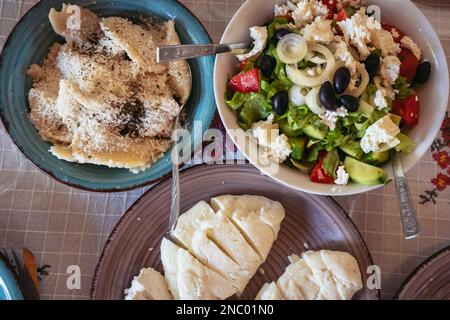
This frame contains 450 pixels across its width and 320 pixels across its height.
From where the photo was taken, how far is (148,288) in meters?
1.44

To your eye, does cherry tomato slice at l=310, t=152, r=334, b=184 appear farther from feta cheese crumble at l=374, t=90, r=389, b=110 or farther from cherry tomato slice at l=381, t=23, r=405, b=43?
cherry tomato slice at l=381, t=23, r=405, b=43

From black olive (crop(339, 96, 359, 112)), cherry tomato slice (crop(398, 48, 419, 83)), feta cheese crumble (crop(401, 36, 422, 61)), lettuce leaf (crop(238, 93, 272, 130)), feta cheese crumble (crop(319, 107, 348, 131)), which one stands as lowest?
feta cheese crumble (crop(319, 107, 348, 131))

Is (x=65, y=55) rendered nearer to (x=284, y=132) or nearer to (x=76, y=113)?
(x=76, y=113)

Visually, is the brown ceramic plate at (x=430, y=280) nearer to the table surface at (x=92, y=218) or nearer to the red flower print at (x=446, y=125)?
the table surface at (x=92, y=218)

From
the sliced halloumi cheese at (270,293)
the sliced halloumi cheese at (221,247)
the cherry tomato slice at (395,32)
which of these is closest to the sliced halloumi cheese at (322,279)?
the sliced halloumi cheese at (270,293)

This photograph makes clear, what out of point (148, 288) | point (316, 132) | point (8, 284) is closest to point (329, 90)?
point (316, 132)

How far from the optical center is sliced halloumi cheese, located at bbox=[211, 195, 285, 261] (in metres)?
1.44

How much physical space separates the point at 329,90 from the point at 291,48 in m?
0.16

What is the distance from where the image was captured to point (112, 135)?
1452 mm

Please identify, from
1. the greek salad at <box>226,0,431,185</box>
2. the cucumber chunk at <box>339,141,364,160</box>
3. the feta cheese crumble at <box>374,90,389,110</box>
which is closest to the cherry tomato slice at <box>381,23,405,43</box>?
the greek salad at <box>226,0,431,185</box>

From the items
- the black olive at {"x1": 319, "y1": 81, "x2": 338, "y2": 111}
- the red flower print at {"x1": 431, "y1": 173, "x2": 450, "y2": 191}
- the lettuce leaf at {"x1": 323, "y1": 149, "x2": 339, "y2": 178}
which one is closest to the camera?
the black olive at {"x1": 319, "y1": 81, "x2": 338, "y2": 111}

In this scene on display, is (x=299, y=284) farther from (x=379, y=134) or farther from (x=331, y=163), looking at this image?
(x=379, y=134)

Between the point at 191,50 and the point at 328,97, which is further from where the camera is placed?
the point at 191,50
